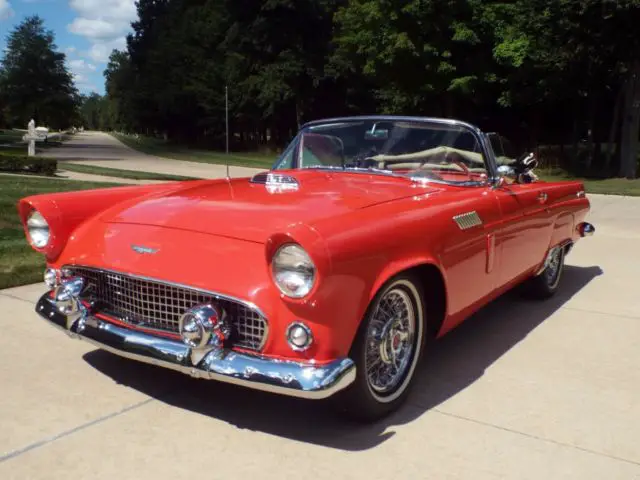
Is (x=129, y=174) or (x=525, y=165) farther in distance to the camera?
(x=129, y=174)

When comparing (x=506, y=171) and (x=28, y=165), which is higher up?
(x=506, y=171)

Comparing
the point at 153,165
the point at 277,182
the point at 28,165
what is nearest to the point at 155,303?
the point at 277,182

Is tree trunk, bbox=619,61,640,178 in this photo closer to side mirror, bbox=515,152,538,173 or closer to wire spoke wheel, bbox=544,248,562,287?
wire spoke wheel, bbox=544,248,562,287

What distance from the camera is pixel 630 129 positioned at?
65.7 feet

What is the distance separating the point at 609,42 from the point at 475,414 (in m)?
17.5

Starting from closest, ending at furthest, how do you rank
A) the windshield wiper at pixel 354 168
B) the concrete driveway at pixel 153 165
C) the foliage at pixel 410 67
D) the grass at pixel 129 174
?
the windshield wiper at pixel 354 168
the grass at pixel 129 174
the foliage at pixel 410 67
the concrete driveway at pixel 153 165

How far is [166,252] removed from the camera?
2904 mm

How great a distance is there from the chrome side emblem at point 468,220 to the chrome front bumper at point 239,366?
3.73ft

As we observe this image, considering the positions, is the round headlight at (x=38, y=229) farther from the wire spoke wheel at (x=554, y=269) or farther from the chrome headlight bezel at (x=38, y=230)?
the wire spoke wheel at (x=554, y=269)

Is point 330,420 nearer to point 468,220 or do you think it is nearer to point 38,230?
point 468,220

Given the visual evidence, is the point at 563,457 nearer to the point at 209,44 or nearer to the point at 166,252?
the point at 166,252

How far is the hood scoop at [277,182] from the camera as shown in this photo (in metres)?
3.61

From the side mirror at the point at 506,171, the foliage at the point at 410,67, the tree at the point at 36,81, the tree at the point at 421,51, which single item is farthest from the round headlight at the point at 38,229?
the tree at the point at 36,81

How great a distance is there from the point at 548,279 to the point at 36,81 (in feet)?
180
